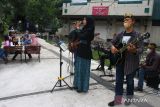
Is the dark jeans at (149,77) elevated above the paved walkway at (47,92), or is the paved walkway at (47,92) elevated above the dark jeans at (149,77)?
the dark jeans at (149,77)

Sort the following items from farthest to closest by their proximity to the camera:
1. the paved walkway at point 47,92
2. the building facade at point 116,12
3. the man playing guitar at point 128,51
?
1. the building facade at point 116,12
2. the paved walkway at point 47,92
3. the man playing guitar at point 128,51

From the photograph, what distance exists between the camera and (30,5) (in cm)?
3269

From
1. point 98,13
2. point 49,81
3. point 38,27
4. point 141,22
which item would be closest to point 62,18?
point 38,27

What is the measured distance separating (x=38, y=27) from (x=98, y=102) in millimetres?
28264

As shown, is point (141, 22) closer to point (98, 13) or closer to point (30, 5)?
point (98, 13)

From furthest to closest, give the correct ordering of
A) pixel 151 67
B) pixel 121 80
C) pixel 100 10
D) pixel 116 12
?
pixel 100 10 < pixel 116 12 < pixel 151 67 < pixel 121 80

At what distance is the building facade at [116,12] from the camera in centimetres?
2855

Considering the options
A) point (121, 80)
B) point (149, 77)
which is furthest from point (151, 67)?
point (121, 80)

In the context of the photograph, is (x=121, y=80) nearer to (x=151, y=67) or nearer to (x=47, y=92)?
(x=151, y=67)

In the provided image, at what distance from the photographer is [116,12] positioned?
98.8 feet

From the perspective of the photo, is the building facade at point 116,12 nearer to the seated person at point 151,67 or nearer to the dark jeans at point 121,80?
the seated person at point 151,67

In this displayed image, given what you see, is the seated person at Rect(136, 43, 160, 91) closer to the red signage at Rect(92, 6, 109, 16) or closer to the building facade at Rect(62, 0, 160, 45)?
the building facade at Rect(62, 0, 160, 45)

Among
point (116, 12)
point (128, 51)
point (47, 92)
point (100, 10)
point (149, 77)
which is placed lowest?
point (47, 92)

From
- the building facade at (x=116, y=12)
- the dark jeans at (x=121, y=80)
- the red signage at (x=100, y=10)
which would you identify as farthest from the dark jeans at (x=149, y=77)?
the red signage at (x=100, y=10)
